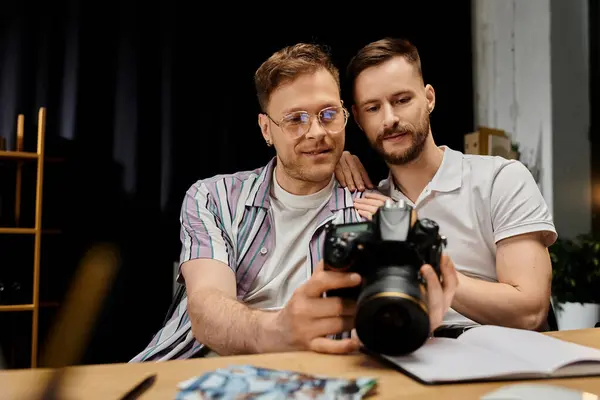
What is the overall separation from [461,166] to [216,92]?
1.50 meters

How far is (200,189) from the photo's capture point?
1438mm

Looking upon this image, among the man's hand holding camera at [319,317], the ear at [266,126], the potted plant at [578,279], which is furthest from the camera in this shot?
the potted plant at [578,279]

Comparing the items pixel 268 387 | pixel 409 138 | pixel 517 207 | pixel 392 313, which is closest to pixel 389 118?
pixel 409 138

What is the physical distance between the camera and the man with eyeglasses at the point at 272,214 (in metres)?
1.24

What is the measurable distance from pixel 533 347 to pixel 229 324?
54cm

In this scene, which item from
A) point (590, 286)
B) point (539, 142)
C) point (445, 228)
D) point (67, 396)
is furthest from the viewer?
point (539, 142)

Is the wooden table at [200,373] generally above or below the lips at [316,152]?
below

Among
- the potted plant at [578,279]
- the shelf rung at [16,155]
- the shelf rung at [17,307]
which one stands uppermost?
the shelf rung at [16,155]

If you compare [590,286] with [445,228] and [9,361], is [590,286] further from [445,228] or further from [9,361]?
[9,361]

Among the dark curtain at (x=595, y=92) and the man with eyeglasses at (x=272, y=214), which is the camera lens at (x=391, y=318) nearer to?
the man with eyeglasses at (x=272, y=214)

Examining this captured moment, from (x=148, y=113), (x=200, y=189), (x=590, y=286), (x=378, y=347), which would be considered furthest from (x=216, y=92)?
(x=378, y=347)

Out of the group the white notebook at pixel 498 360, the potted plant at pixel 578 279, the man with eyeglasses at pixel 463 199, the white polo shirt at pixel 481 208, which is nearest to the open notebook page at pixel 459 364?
the white notebook at pixel 498 360

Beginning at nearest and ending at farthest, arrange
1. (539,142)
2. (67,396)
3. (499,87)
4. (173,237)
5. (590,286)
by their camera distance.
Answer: (67,396) < (590,286) < (173,237) < (539,142) < (499,87)

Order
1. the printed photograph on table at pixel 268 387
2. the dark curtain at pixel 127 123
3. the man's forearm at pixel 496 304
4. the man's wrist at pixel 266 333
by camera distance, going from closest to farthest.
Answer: the printed photograph on table at pixel 268 387 → the man's wrist at pixel 266 333 → the man's forearm at pixel 496 304 → the dark curtain at pixel 127 123
